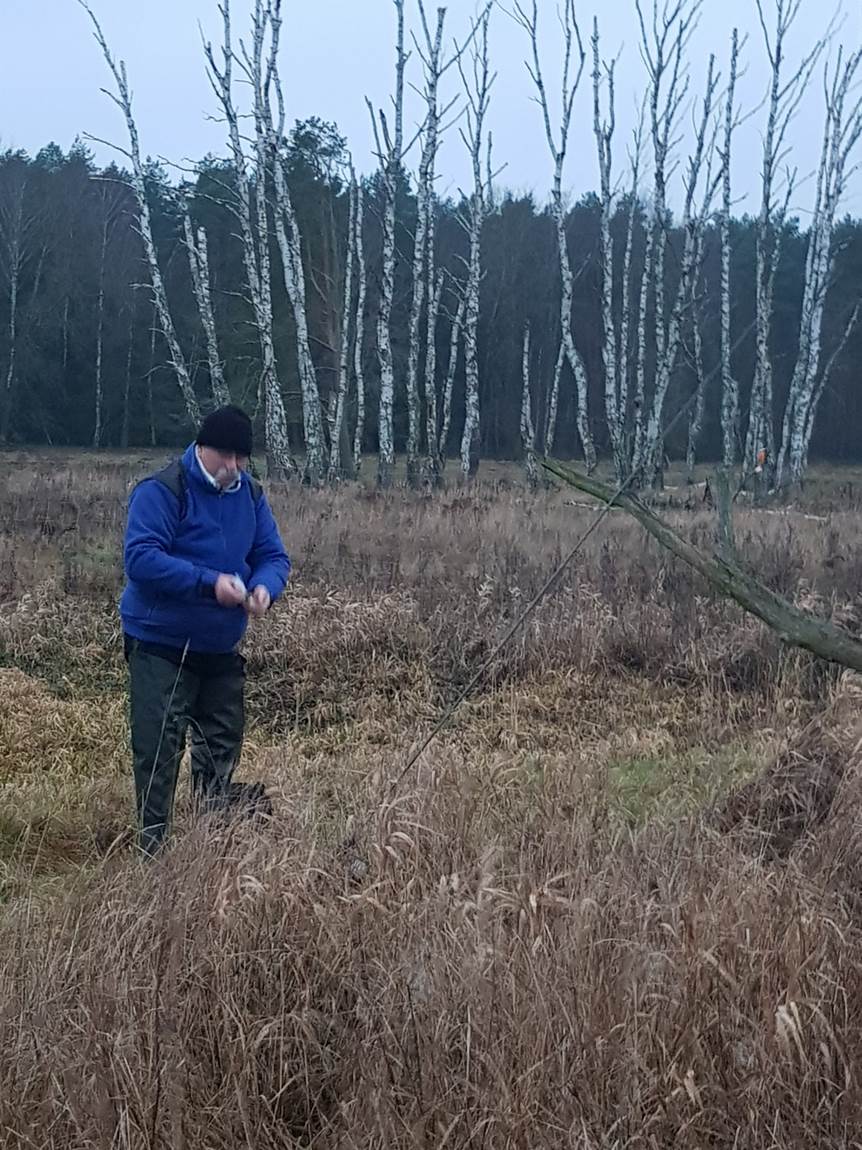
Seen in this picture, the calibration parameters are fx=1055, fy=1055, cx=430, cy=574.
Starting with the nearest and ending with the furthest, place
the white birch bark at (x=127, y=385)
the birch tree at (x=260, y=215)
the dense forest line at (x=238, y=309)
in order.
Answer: the birch tree at (x=260, y=215), the dense forest line at (x=238, y=309), the white birch bark at (x=127, y=385)

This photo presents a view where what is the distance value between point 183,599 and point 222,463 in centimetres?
51

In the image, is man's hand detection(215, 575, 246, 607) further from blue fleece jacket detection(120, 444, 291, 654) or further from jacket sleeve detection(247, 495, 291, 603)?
jacket sleeve detection(247, 495, 291, 603)

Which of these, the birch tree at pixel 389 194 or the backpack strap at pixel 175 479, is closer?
the backpack strap at pixel 175 479

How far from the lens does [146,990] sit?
2.42 metres

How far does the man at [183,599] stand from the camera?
3.64 metres

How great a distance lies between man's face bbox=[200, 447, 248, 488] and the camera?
12.4 ft

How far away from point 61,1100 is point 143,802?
5.30 ft

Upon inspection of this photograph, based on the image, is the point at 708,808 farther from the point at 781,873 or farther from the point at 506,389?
the point at 506,389

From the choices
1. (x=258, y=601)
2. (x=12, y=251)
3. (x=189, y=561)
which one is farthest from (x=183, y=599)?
(x=12, y=251)

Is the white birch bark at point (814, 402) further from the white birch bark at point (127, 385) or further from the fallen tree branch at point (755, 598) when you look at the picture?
the white birch bark at point (127, 385)

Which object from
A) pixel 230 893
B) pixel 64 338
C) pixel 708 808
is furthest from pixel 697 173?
pixel 64 338

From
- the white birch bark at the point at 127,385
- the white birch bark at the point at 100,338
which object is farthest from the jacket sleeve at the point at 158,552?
the white birch bark at the point at 127,385

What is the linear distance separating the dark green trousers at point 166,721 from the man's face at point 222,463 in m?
0.65

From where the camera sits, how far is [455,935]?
2.57m
